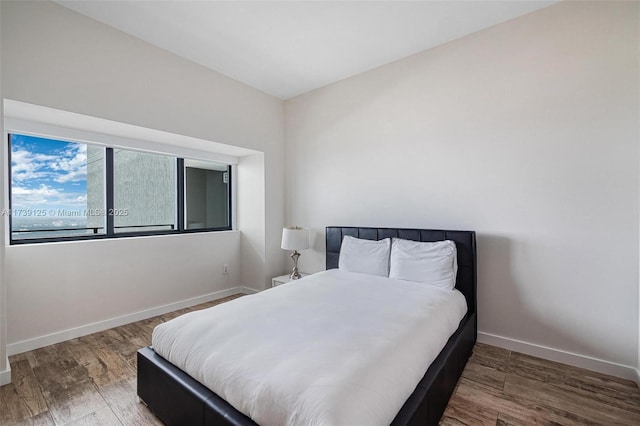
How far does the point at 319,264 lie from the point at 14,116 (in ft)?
10.9

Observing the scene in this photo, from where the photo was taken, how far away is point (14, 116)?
2.49 m

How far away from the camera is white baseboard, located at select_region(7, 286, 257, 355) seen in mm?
2484

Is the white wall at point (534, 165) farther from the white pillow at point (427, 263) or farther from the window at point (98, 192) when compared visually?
the window at point (98, 192)

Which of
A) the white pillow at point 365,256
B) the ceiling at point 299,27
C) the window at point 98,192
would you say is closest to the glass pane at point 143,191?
the window at point 98,192

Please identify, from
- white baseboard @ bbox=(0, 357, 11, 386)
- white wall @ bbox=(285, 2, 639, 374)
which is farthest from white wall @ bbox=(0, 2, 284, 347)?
white wall @ bbox=(285, 2, 639, 374)

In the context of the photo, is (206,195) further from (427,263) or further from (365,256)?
(427,263)

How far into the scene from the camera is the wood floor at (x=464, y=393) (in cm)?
169

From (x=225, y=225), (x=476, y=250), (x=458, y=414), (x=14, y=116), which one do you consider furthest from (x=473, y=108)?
(x=14, y=116)

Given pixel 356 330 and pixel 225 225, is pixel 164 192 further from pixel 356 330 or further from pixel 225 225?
pixel 356 330

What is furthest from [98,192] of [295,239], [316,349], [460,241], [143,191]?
[460,241]

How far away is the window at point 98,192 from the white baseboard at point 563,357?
3.60 metres

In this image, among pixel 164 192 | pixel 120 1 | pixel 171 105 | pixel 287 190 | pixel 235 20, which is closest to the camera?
pixel 120 1

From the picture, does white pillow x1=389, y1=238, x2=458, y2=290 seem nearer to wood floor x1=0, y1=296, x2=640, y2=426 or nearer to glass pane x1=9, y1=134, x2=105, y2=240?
wood floor x1=0, y1=296, x2=640, y2=426

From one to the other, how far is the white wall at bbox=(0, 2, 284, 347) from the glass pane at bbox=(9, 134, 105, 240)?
264mm
